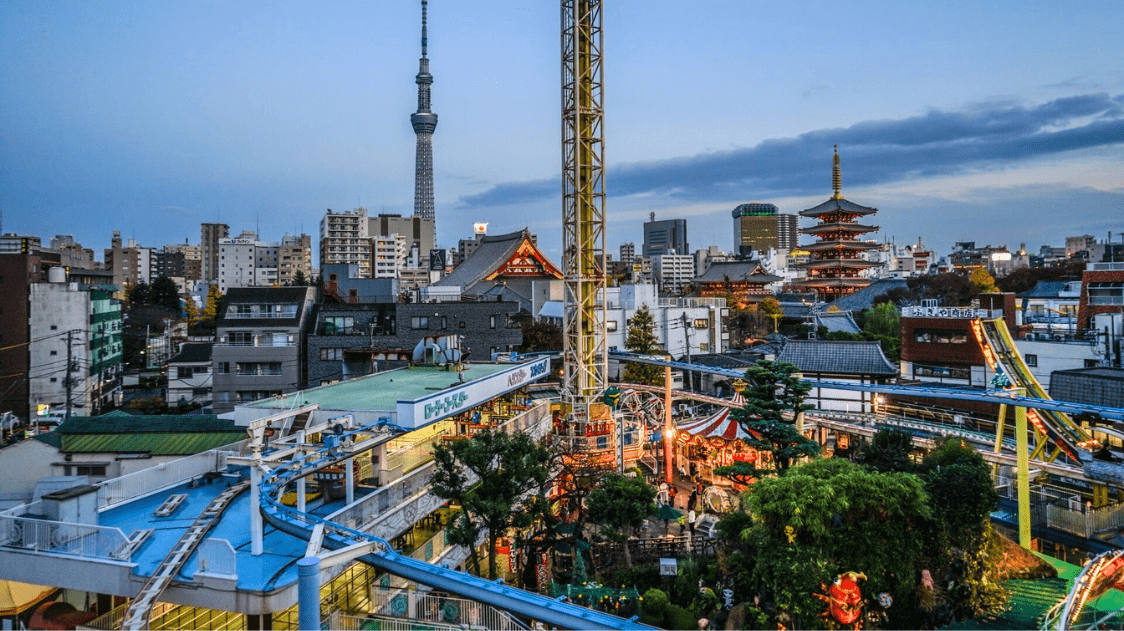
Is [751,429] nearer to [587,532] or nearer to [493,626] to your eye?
[587,532]

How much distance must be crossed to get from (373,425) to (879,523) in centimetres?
864

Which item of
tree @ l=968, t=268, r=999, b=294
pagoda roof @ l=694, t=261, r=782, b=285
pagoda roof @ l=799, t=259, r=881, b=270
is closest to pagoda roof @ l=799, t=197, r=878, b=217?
pagoda roof @ l=799, t=259, r=881, b=270

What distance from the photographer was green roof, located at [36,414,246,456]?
46.6ft

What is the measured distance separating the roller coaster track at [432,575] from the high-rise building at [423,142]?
11850 cm

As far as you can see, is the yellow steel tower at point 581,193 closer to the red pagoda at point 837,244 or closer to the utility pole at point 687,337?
the utility pole at point 687,337

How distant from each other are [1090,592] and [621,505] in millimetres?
7491

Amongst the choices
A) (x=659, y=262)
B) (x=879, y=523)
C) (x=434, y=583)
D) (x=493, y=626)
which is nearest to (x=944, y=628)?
(x=879, y=523)

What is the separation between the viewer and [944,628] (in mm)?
10586

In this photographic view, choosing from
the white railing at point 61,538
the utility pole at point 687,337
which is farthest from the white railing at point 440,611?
the utility pole at point 687,337

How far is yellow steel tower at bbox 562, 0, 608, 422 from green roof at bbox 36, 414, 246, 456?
10.8 meters

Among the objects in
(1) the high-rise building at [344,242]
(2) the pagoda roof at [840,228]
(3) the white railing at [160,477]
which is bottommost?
(3) the white railing at [160,477]

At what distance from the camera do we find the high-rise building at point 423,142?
125 meters

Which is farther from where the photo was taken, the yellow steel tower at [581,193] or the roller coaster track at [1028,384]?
the yellow steel tower at [581,193]

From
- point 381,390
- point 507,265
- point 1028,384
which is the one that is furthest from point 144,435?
point 507,265
